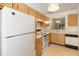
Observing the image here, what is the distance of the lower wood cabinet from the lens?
483 cm

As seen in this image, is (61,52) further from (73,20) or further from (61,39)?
(73,20)

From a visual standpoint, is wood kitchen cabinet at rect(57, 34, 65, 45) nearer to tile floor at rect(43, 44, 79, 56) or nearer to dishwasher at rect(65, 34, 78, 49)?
dishwasher at rect(65, 34, 78, 49)

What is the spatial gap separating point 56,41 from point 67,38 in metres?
0.84

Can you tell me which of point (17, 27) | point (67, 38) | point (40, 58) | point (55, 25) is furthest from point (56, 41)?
point (40, 58)

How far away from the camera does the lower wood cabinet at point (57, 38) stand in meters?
4.83

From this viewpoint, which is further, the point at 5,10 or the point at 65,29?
the point at 65,29

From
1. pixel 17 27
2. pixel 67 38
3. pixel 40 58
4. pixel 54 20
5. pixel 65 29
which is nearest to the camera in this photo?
pixel 40 58

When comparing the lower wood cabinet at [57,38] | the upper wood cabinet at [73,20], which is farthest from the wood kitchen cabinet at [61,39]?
the upper wood cabinet at [73,20]

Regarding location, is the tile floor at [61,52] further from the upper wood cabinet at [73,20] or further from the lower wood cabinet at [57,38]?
the upper wood cabinet at [73,20]

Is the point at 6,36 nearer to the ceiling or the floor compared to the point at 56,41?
nearer to the ceiling

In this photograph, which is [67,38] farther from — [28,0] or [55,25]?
[28,0]

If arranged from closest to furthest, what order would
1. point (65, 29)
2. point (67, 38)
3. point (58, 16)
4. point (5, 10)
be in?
point (5, 10)
point (67, 38)
point (65, 29)
point (58, 16)

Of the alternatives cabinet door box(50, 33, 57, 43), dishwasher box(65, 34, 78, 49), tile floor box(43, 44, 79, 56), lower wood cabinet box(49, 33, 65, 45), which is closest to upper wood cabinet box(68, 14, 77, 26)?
dishwasher box(65, 34, 78, 49)

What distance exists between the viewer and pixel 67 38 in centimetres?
449
